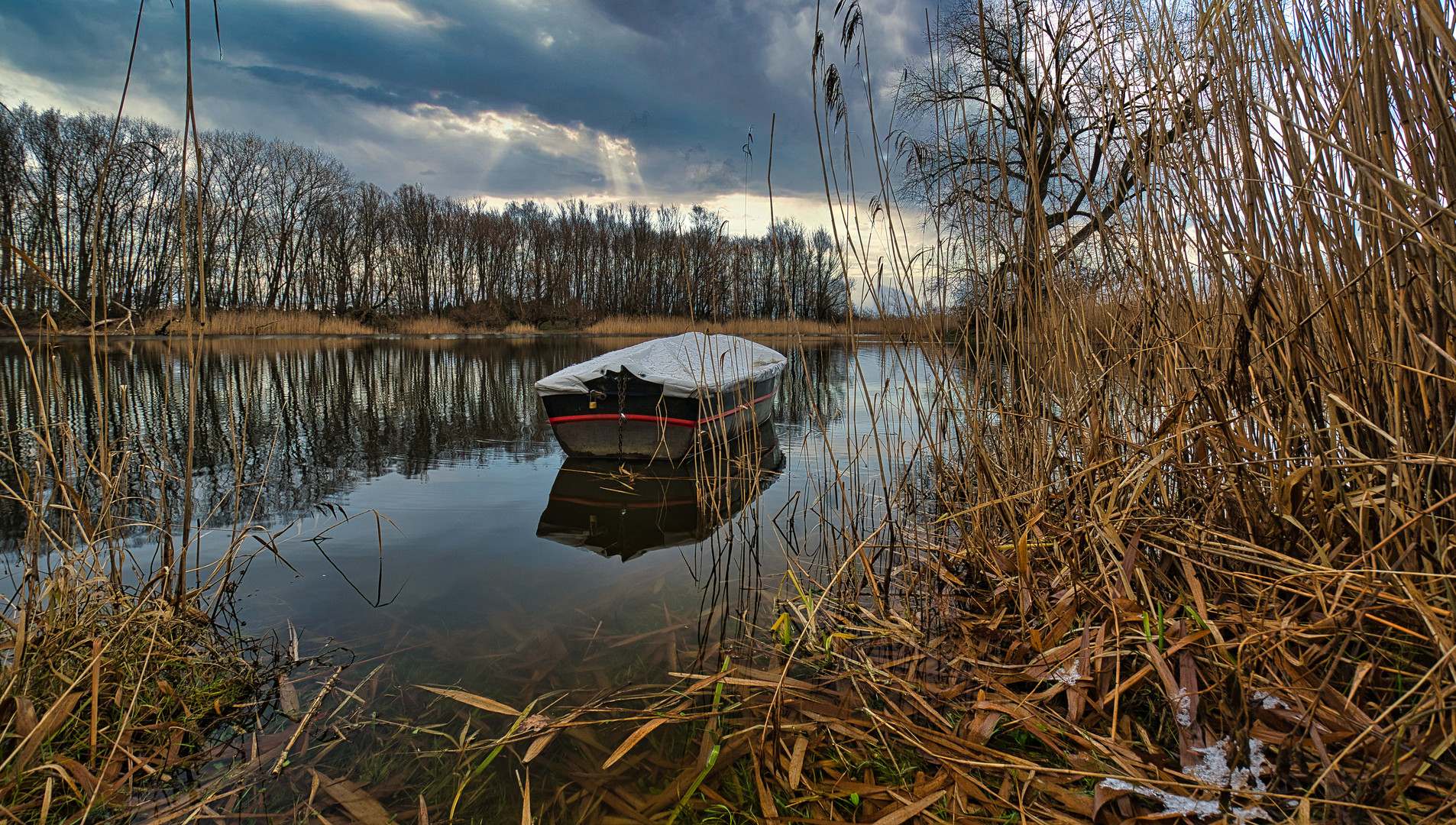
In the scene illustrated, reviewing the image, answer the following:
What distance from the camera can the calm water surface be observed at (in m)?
2.68

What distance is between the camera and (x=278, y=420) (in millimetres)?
7902

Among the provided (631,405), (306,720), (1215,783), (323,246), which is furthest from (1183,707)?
(323,246)

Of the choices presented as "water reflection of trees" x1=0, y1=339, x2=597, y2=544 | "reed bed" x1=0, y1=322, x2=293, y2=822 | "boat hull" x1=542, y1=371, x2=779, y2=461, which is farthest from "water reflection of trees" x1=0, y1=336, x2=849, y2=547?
"boat hull" x1=542, y1=371, x2=779, y2=461

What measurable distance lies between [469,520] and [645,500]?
122 centimetres

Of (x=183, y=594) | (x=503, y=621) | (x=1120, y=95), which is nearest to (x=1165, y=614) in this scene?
(x=1120, y=95)

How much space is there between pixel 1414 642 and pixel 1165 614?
420 mm

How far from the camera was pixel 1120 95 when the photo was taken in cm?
172

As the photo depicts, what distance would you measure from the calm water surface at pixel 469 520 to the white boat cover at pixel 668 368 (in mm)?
758

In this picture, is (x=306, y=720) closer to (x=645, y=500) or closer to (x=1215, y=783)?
(x=1215, y=783)

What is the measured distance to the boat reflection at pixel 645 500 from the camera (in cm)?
386

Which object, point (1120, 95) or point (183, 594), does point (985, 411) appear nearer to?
point (1120, 95)

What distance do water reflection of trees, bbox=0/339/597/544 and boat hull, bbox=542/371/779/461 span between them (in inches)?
36.6

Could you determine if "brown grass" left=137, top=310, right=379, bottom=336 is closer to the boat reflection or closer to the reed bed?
the boat reflection

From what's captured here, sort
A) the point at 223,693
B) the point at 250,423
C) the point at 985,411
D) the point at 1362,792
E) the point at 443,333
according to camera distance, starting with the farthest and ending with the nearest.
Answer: the point at 443,333 → the point at 250,423 → the point at 985,411 → the point at 223,693 → the point at 1362,792
